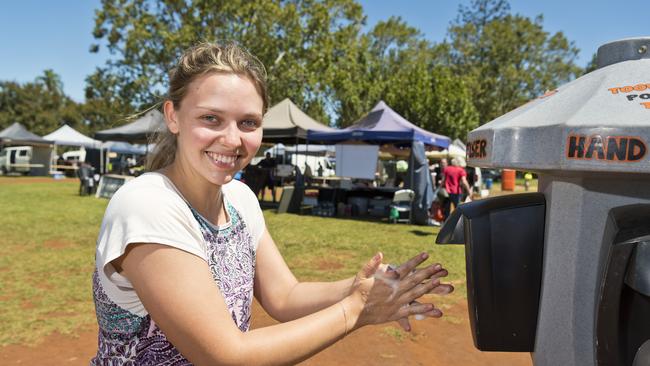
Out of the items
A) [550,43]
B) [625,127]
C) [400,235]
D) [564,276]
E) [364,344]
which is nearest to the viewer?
[625,127]

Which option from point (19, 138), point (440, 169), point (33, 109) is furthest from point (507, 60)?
point (33, 109)

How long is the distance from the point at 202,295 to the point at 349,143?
41.8 feet

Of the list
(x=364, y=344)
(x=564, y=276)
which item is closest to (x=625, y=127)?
(x=564, y=276)

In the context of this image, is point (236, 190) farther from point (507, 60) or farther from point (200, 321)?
point (507, 60)

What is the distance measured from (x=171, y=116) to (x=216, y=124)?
0.63ft

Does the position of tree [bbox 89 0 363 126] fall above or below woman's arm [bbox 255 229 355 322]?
above

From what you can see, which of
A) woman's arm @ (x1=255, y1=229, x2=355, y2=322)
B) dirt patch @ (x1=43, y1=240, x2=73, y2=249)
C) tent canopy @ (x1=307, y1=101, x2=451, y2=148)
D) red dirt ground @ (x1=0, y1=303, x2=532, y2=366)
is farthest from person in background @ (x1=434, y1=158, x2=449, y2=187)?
A: woman's arm @ (x1=255, y1=229, x2=355, y2=322)

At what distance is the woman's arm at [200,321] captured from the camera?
1.25 meters

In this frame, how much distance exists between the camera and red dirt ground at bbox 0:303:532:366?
3705 millimetres

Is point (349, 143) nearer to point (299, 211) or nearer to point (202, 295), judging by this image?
point (299, 211)

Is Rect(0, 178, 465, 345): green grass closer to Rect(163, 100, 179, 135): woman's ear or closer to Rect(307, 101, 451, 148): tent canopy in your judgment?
Rect(307, 101, 451, 148): tent canopy

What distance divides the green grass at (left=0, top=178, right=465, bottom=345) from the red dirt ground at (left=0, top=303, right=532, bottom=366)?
229 millimetres

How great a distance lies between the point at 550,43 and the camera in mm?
35281

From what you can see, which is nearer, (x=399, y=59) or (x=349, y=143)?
(x=349, y=143)
